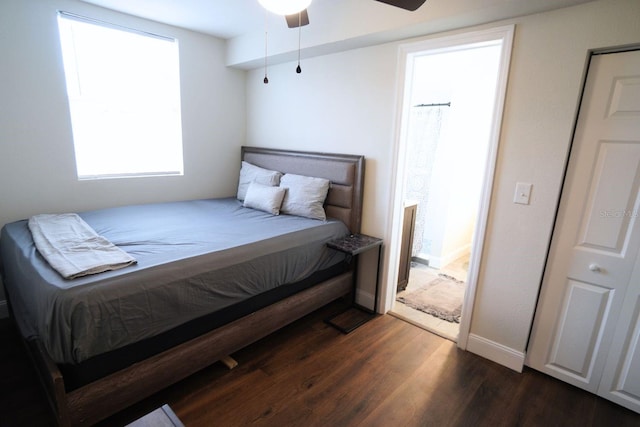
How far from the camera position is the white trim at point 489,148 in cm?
201

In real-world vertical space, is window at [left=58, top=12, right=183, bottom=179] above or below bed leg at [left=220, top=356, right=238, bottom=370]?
above

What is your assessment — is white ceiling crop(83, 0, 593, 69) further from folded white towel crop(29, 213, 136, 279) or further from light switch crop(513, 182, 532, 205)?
folded white towel crop(29, 213, 136, 279)

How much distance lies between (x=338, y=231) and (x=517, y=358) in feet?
5.13

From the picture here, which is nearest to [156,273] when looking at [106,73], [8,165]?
[8,165]

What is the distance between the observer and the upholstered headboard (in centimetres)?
279

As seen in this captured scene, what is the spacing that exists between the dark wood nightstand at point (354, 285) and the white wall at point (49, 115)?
199 centimetres

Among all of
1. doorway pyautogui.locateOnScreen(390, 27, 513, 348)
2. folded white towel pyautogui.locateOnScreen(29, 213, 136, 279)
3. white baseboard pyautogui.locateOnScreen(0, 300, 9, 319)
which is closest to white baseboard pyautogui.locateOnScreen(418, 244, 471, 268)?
doorway pyautogui.locateOnScreen(390, 27, 513, 348)

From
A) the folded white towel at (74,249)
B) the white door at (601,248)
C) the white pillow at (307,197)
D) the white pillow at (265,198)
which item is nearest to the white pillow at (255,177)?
the white pillow at (265,198)

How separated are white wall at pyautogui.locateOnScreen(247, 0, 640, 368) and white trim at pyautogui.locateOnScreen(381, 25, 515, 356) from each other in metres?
0.04

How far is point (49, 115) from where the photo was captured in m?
2.54

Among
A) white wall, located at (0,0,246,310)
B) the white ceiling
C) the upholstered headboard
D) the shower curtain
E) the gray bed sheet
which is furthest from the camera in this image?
the shower curtain

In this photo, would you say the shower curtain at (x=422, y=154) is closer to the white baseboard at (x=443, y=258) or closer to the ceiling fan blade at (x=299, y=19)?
the white baseboard at (x=443, y=258)

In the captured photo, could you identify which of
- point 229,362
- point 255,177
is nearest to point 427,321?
point 229,362

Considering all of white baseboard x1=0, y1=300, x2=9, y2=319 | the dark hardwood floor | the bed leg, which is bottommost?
the dark hardwood floor
